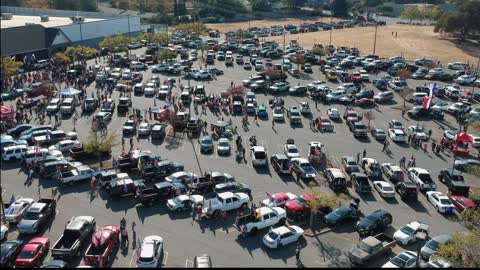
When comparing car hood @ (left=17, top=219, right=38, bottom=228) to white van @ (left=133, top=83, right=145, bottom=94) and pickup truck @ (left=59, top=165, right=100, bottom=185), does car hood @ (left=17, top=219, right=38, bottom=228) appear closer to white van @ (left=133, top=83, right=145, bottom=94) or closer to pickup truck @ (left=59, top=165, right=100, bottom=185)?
pickup truck @ (left=59, top=165, right=100, bottom=185)

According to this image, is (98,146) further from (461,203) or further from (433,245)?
(461,203)

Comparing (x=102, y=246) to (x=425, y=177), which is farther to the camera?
(x=425, y=177)

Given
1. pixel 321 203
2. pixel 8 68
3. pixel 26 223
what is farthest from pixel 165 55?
pixel 321 203

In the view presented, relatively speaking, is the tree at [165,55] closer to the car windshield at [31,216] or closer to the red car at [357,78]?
the red car at [357,78]

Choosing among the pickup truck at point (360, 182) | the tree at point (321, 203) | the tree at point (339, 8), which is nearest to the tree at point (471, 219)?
the pickup truck at point (360, 182)

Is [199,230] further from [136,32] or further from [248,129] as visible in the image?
[136,32]

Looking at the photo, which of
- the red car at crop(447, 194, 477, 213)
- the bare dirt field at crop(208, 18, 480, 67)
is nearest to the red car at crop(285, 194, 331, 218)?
the red car at crop(447, 194, 477, 213)

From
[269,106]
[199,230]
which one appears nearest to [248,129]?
[269,106]
